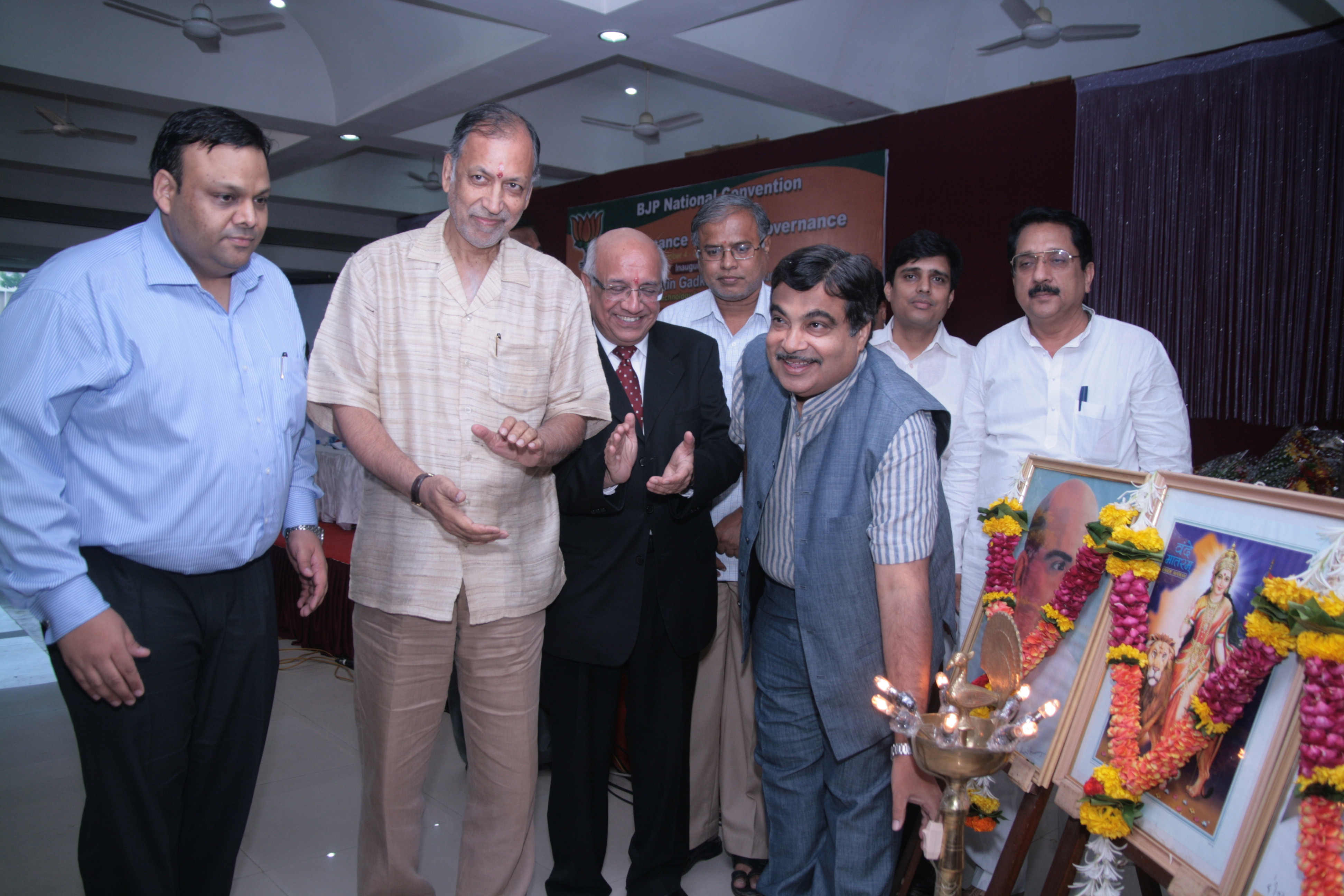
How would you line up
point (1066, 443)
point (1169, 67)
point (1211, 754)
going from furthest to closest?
1. point (1169, 67)
2. point (1066, 443)
3. point (1211, 754)

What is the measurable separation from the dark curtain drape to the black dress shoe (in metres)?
3.51

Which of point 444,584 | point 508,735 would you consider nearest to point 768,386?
point 444,584

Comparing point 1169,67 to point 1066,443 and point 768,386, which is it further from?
point 768,386

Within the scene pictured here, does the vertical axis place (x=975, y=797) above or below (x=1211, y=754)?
below

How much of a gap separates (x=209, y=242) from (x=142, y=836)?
1158 millimetres

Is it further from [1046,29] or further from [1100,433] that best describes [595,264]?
[1046,29]

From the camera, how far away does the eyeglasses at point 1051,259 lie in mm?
2490

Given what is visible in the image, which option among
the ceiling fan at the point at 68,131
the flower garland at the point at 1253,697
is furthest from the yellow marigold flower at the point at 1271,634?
the ceiling fan at the point at 68,131

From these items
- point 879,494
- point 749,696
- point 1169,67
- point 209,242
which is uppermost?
point 1169,67

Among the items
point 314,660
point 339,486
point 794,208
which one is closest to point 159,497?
point 314,660

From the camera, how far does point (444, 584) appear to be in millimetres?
1816

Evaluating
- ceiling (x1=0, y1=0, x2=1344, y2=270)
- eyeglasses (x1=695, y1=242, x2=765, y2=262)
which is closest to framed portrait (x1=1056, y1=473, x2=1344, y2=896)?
eyeglasses (x1=695, y1=242, x2=765, y2=262)

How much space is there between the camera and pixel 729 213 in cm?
285

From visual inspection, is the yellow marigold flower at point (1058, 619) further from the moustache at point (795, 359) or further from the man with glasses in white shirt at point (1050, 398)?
the man with glasses in white shirt at point (1050, 398)
